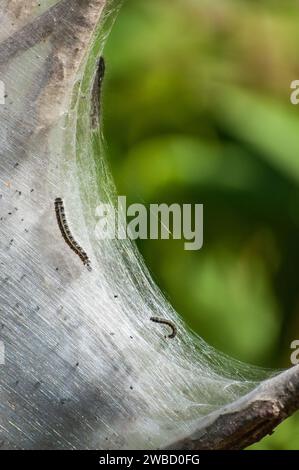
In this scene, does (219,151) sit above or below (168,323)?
above

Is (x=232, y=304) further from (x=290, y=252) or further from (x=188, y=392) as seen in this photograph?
(x=188, y=392)

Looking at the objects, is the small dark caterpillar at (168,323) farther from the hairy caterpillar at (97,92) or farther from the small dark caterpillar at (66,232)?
the hairy caterpillar at (97,92)

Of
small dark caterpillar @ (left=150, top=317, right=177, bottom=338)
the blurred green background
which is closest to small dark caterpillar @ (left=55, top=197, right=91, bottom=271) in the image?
small dark caterpillar @ (left=150, top=317, right=177, bottom=338)

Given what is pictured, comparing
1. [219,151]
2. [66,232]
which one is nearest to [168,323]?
[66,232]

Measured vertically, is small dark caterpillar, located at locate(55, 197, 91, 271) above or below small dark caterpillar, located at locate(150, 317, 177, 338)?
Result: above

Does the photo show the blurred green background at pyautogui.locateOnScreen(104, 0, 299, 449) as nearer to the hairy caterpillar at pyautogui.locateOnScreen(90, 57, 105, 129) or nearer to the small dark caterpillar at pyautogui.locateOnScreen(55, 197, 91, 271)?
the hairy caterpillar at pyautogui.locateOnScreen(90, 57, 105, 129)

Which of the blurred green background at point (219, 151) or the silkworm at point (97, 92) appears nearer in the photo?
the silkworm at point (97, 92)

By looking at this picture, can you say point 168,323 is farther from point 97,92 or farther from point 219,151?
point 219,151

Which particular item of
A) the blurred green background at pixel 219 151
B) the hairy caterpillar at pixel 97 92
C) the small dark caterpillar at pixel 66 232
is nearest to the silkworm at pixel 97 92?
the hairy caterpillar at pixel 97 92

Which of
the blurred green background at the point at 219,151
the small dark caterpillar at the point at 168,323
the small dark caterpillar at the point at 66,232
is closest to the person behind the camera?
the small dark caterpillar at the point at 66,232
